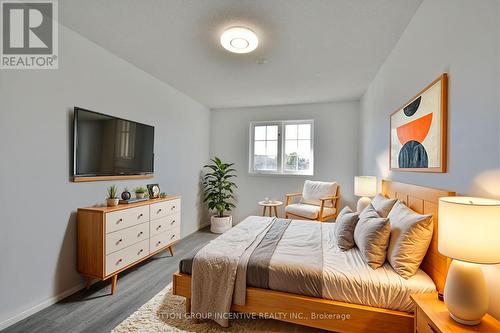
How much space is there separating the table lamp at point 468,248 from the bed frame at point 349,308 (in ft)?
1.19

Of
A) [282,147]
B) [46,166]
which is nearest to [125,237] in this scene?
[46,166]

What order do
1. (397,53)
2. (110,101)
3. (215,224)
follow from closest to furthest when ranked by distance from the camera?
(397,53), (110,101), (215,224)

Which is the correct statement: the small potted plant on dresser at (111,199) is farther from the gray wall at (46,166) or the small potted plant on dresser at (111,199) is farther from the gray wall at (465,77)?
the gray wall at (465,77)

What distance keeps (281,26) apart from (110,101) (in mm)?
2034

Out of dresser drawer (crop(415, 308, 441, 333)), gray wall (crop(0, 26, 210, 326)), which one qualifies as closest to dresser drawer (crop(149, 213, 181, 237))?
gray wall (crop(0, 26, 210, 326))

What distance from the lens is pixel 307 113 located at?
15.4 feet

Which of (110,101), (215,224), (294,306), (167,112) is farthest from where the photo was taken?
(215,224)

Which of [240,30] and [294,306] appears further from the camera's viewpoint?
[240,30]

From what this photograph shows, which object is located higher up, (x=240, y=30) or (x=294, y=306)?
(x=240, y=30)

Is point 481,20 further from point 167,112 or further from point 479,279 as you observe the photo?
point 167,112

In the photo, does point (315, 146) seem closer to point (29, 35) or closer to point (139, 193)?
point (139, 193)

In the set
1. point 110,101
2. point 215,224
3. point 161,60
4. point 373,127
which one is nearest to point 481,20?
point 373,127

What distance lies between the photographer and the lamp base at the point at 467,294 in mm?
1040

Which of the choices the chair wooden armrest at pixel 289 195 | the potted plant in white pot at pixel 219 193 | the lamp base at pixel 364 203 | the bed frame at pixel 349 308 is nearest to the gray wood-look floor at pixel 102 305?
the bed frame at pixel 349 308
